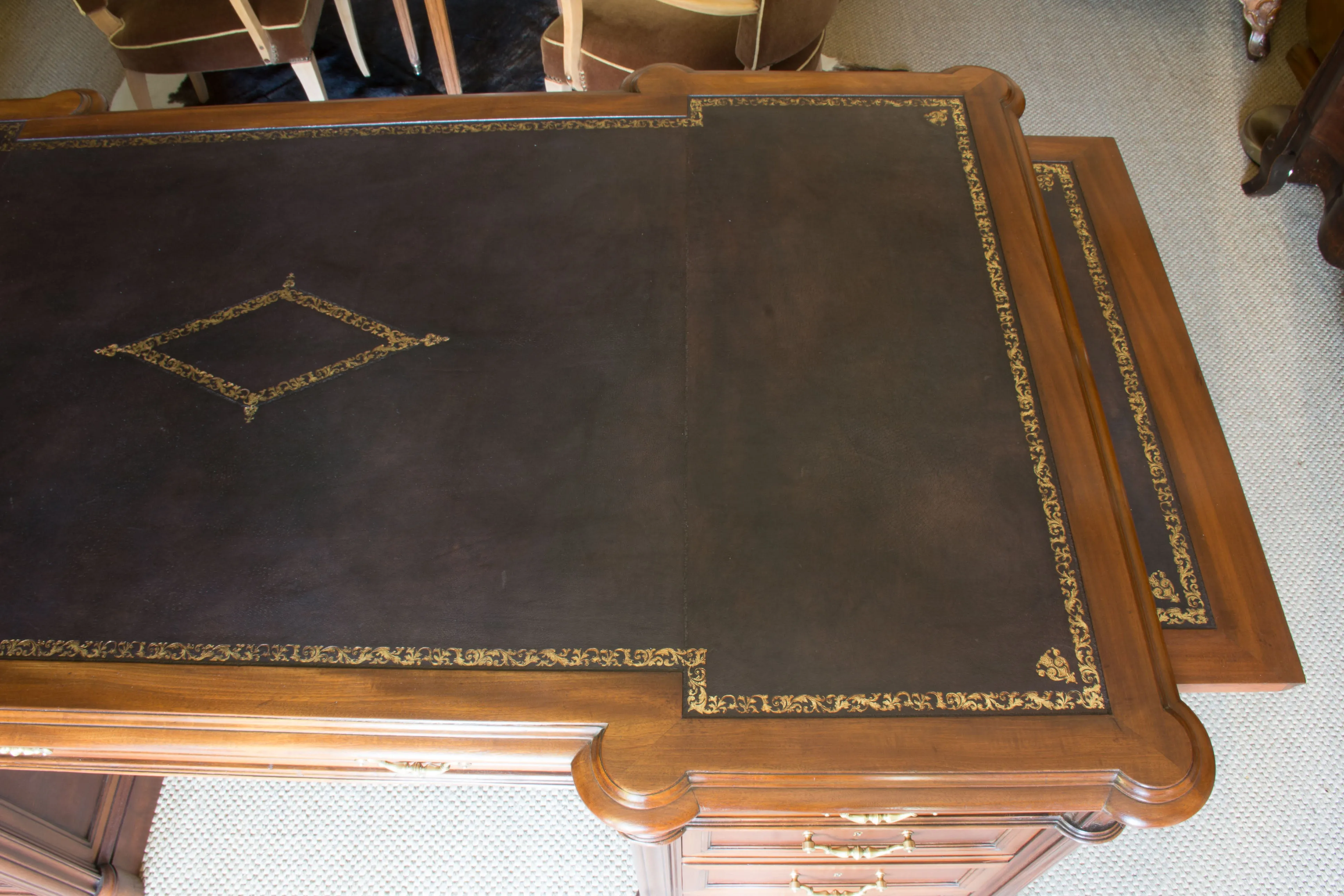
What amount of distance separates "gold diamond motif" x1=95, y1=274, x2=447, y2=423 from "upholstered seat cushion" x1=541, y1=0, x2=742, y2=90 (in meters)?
0.98

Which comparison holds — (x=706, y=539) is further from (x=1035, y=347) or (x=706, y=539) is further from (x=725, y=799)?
(x=1035, y=347)

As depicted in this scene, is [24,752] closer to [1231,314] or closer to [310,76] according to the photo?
[310,76]

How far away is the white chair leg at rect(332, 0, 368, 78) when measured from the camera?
2.46 meters

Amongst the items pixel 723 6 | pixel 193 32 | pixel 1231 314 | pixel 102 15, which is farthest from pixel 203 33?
pixel 1231 314

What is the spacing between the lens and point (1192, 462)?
131 centimetres

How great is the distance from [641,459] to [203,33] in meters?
1.82

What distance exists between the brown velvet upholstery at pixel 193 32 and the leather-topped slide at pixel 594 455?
75cm

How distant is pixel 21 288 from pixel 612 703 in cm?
116

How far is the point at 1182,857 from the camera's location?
61.9 inches

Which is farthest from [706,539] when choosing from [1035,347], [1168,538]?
[1168,538]

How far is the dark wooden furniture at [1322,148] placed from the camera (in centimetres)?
203

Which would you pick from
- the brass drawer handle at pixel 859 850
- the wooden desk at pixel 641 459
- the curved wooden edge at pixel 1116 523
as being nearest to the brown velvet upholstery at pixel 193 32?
the wooden desk at pixel 641 459

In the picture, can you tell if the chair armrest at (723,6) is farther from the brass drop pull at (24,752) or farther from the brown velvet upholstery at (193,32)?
the brass drop pull at (24,752)

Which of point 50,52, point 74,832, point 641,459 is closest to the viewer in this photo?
point 641,459
